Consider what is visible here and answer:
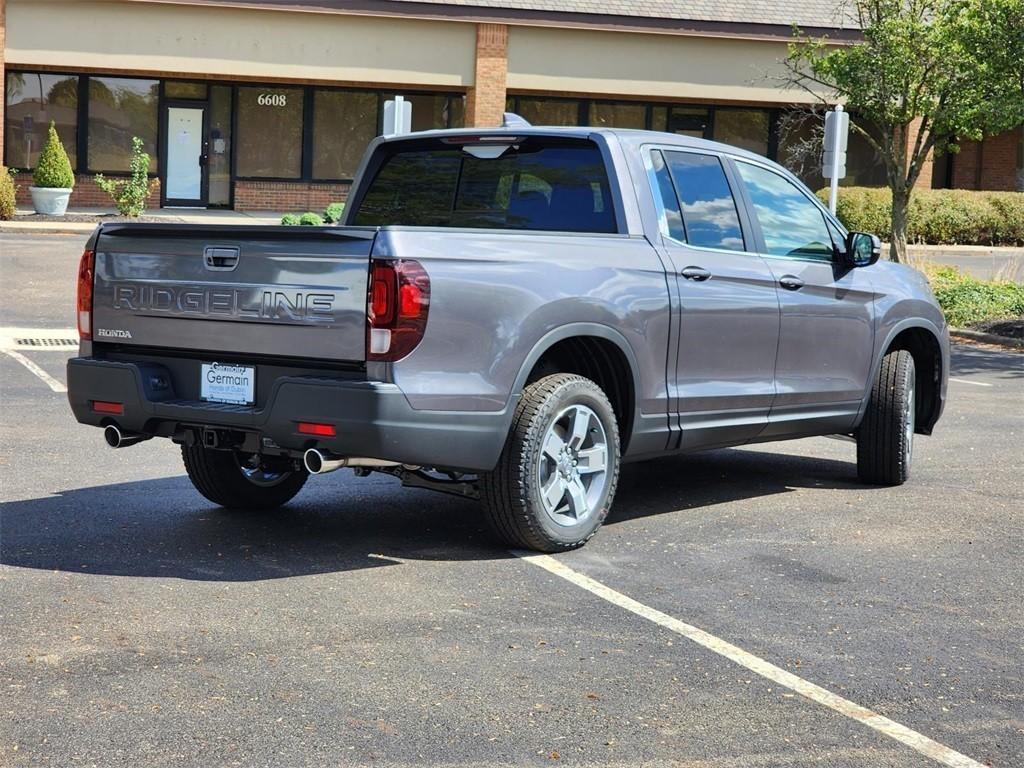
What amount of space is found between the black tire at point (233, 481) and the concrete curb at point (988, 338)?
12.8m

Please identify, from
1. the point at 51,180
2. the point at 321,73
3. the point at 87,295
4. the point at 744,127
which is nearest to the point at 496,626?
the point at 87,295

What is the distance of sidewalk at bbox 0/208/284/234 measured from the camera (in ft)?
94.7

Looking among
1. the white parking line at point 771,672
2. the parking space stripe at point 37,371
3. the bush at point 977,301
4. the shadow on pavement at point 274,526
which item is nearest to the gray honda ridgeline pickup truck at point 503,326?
the shadow on pavement at point 274,526

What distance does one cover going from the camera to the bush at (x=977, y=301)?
67.4ft

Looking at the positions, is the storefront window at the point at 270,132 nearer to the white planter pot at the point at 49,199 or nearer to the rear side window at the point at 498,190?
the white planter pot at the point at 49,199

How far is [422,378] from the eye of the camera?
20.6 ft

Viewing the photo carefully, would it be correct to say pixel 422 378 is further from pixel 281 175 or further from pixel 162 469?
pixel 281 175

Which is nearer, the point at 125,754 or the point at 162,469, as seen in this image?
the point at 125,754

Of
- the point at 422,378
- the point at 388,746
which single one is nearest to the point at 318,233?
the point at 422,378

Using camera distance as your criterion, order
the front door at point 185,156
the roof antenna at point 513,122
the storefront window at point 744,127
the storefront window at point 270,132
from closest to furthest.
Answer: the roof antenna at point 513,122, the front door at point 185,156, the storefront window at point 270,132, the storefront window at point 744,127

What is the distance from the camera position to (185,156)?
37219mm

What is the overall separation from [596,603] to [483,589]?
48 cm

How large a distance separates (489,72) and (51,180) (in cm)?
1060

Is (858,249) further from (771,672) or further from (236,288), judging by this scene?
(771,672)
